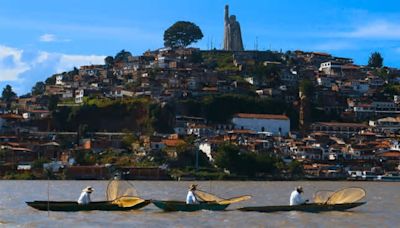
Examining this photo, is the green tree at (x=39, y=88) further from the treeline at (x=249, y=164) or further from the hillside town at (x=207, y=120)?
the treeline at (x=249, y=164)

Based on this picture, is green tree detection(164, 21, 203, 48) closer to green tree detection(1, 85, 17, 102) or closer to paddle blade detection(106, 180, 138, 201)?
green tree detection(1, 85, 17, 102)

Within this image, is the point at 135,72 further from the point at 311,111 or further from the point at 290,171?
the point at 290,171

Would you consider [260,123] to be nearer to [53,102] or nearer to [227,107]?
[227,107]

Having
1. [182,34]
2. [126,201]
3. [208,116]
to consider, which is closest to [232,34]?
[182,34]

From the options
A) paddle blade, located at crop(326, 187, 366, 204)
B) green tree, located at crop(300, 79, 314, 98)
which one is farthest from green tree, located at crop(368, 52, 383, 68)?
paddle blade, located at crop(326, 187, 366, 204)

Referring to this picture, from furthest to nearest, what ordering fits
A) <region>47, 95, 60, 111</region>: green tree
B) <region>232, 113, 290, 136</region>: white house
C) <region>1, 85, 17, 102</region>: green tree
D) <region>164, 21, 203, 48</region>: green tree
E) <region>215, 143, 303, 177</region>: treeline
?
<region>164, 21, 203, 48</region>: green tree
<region>1, 85, 17, 102</region>: green tree
<region>47, 95, 60, 111</region>: green tree
<region>232, 113, 290, 136</region>: white house
<region>215, 143, 303, 177</region>: treeline

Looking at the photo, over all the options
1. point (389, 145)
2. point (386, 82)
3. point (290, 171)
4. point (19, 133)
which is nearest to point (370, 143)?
point (389, 145)

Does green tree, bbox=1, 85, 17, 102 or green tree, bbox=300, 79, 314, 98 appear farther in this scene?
green tree, bbox=1, 85, 17, 102
